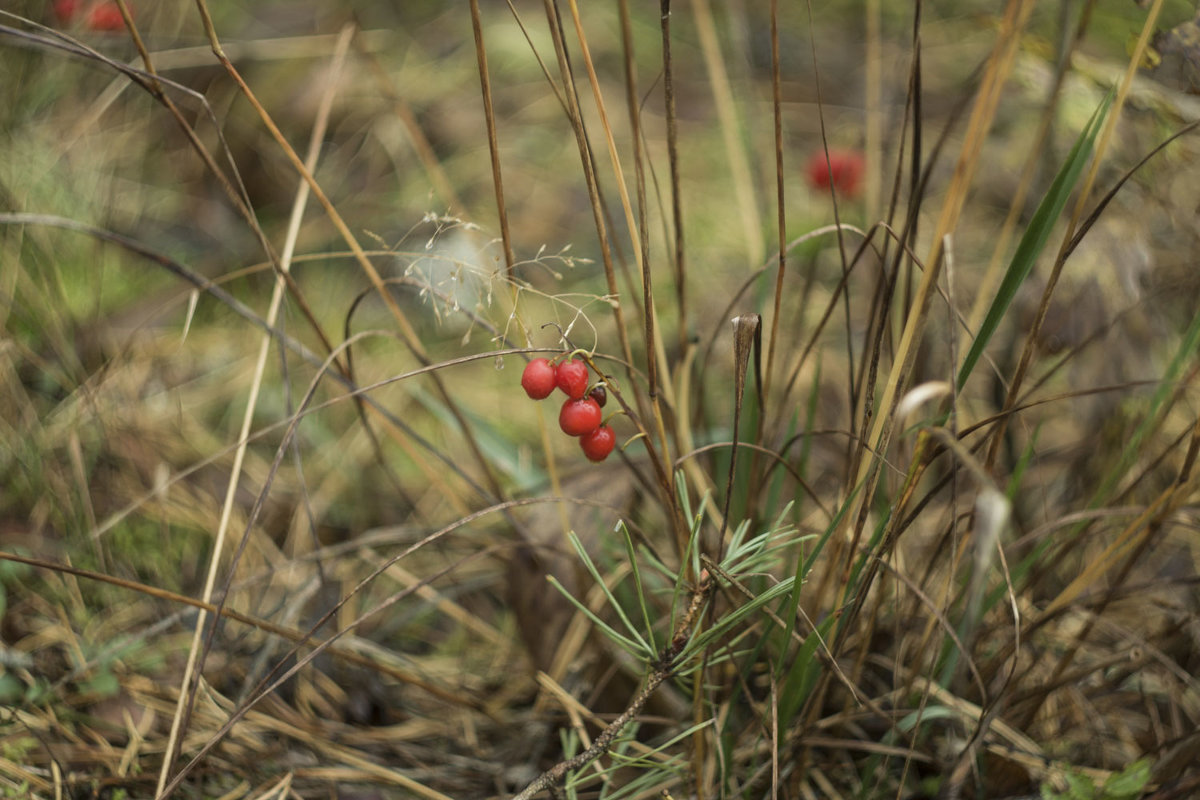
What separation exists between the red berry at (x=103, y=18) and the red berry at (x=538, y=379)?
1.76m

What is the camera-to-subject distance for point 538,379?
→ 73 centimetres

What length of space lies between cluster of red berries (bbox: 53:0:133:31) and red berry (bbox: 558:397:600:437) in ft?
5.65

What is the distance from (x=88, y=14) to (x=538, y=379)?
1.82 metres

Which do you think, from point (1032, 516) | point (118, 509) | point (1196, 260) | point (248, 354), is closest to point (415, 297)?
point (248, 354)

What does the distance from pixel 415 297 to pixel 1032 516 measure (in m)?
1.45

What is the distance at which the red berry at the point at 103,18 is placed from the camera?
74.2 inches

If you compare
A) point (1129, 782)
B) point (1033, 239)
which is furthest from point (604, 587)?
point (1129, 782)

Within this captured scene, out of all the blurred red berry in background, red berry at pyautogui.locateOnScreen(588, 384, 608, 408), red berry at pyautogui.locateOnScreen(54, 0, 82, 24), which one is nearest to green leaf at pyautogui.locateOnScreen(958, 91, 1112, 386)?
red berry at pyautogui.locateOnScreen(588, 384, 608, 408)

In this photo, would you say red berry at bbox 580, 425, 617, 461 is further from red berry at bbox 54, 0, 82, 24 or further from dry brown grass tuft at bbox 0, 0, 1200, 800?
red berry at bbox 54, 0, 82, 24

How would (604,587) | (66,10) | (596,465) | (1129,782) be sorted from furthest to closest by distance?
(66,10) → (596,465) → (1129,782) → (604,587)

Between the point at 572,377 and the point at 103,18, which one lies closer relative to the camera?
the point at 572,377

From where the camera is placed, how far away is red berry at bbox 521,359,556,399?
731 millimetres

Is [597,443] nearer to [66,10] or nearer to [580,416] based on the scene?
[580,416]

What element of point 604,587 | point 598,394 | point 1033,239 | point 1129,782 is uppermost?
point 1033,239
